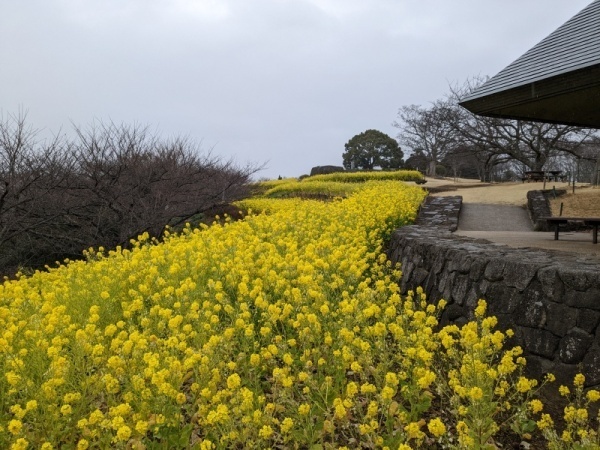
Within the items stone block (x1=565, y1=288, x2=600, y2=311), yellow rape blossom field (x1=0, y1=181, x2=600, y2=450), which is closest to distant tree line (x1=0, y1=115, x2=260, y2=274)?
yellow rape blossom field (x1=0, y1=181, x2=600, y2=450)

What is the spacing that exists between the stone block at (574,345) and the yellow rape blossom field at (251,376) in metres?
0.24

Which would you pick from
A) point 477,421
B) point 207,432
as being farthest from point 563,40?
point 207,432

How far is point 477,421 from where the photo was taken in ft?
9.18

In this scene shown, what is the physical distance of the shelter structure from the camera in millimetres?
5648

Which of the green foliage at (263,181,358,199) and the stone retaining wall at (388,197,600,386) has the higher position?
the green foliage at (263,181,358,199)

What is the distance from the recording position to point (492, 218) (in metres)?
12.4

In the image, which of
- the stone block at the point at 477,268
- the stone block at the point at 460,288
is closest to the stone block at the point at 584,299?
the stone block at the point at 477,268

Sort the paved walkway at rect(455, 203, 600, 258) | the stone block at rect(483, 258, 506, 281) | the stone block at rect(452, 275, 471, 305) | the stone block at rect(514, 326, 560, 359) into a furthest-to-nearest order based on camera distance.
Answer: the paved walkway at rect(455, 203, 600, 258) → the stone block at rect(452, 275, 471, 305) → the stone block at rect(483, 258, 506, 281) → the stone block at rect(514, 326, 560, 359)

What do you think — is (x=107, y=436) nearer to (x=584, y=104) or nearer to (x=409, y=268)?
(x=409, y=268)

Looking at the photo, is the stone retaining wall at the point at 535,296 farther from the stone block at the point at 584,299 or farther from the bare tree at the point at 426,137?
the bare tree at the point at 426,137

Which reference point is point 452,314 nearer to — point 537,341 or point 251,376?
point 537,341

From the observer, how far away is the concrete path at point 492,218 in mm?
11375

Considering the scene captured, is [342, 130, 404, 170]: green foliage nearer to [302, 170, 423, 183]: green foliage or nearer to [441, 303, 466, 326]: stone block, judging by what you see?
[302, 170, 423, 183]: green foliage

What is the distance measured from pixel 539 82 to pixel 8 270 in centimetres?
1262
